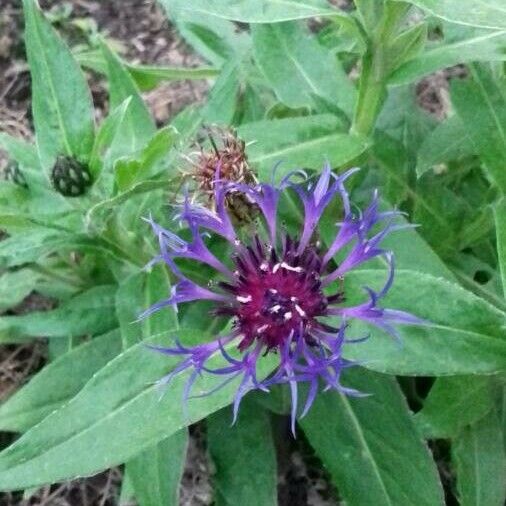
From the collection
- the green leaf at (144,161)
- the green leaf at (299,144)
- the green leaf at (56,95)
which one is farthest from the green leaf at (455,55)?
the green leaf at (56,95)

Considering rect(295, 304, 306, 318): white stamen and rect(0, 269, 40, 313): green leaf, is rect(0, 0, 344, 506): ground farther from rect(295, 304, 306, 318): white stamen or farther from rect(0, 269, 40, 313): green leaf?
rect(295, 304, 306, 318): white stamen

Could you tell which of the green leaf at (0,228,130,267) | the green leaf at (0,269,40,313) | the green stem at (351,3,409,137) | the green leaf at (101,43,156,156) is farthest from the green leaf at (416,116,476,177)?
the green leaf at (0,269,40,313)

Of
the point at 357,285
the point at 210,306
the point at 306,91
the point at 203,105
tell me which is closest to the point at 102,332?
the point at 210,306

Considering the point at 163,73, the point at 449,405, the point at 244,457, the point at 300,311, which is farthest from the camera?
the point at 163,73

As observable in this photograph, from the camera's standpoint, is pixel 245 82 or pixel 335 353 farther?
pixel 245 82

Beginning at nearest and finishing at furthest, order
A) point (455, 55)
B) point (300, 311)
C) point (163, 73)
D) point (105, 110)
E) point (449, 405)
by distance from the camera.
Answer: point (300, 311), point (455, 55), point (449, 405), point (163, 73), point (105, 110)

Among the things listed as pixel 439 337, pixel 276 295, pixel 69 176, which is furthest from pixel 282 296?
pixel 69 176

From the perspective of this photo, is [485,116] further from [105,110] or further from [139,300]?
[105,110]

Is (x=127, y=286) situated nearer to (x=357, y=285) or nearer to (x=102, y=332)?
(x=102, y=332)
